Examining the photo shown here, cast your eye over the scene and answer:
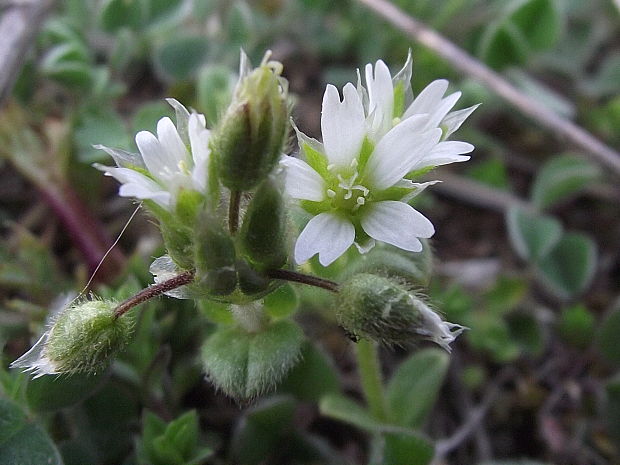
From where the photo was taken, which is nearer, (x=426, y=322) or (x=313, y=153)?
(x=426, y=322)

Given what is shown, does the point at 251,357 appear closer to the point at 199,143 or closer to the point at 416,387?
the point at 199,143

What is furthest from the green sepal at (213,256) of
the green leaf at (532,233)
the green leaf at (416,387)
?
the green leaf at (532,233)

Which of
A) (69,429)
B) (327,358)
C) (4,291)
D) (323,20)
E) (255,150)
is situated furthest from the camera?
(323,20)

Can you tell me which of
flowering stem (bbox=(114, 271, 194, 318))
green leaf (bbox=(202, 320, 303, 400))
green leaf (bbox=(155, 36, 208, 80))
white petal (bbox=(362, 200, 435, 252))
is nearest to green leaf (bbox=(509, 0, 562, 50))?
green leaf (bbox=(155, 36, 208, 80))

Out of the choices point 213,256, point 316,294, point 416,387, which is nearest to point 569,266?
point 416,387

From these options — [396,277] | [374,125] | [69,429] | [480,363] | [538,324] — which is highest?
[374,125]

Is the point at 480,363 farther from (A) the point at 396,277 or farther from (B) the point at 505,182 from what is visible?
(A) the point at 396,277

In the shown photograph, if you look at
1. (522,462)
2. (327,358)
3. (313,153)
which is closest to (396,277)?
(313,153)

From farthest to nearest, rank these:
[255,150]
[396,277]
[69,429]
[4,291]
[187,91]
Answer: [187,91] < [4,291] < [69,429] < [396,277] < [255,150]

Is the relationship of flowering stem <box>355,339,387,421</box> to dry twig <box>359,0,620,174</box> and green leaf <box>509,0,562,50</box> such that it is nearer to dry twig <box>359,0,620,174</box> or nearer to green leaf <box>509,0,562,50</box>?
dry twig <box>359,0,620,174</box>
